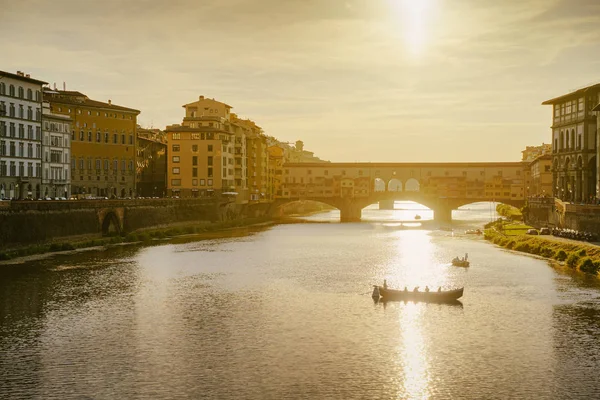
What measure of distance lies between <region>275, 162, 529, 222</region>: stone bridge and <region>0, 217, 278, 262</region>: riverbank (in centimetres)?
2986

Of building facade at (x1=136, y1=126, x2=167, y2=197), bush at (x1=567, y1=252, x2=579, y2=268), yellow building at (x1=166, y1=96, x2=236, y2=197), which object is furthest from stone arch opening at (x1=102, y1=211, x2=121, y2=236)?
bush at (x1=567, y1=252, x2=579, y2=268)

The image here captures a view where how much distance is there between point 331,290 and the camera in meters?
56.4

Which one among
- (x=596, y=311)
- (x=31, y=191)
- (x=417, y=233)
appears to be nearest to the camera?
(x=596, y=311)

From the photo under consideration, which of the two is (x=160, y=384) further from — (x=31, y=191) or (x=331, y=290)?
(x=31, y=191)

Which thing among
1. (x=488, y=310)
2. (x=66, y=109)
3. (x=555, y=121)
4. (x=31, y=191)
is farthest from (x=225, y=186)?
(x=488, y=310)

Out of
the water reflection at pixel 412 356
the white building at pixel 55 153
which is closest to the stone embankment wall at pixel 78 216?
the white building at pixel 55 153

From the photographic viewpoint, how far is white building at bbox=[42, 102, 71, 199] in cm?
10300

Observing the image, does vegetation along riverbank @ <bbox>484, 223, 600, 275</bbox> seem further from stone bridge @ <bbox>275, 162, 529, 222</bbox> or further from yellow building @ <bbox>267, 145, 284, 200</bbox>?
yellow building @ <bbox>267, 145, 284, 200</bbox>

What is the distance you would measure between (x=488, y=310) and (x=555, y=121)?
6936 cm

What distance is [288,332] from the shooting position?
41.7 metres

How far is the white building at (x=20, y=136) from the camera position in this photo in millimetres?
90062

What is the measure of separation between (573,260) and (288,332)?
113 ft

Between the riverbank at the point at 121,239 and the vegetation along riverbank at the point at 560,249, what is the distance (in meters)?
44.7

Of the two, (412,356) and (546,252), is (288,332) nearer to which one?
(412,356)
